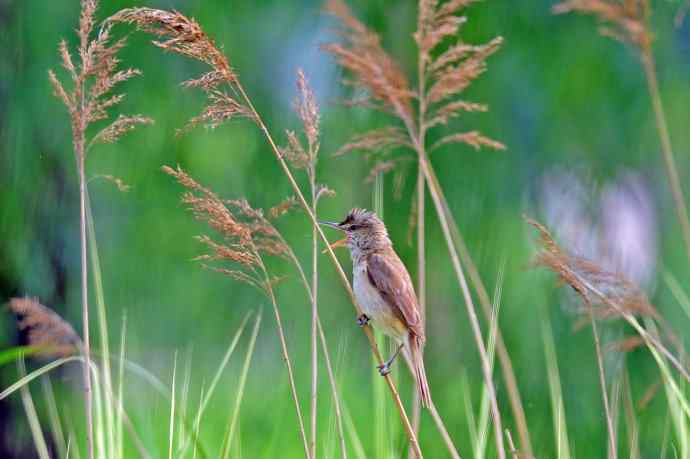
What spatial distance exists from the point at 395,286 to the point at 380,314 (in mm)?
104

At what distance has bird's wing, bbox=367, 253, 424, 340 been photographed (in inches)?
113

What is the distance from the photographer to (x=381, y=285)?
2996 mm

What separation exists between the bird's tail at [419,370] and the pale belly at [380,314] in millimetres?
44

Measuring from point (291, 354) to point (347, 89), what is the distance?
1.23 metres

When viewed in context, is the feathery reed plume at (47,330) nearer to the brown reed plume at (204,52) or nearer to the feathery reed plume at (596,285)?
the brown reed plume at (204,52)

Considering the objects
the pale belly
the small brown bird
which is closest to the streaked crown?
the small brown bird

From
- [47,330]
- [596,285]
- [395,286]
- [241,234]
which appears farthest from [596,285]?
[47,330]

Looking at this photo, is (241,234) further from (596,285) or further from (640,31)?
(640,31)

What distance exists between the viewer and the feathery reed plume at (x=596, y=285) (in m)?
1.89

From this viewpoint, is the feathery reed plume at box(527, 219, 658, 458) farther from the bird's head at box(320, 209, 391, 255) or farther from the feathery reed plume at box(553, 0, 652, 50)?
→ the bird's head at box(320, 209, 391, 255)

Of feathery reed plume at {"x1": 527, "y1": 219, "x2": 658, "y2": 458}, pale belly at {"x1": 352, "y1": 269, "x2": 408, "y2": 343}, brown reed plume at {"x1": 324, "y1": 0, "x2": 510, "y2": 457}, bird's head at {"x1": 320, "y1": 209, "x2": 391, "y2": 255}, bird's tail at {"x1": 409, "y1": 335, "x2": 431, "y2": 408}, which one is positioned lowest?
bird's tail at {"x1": 409, "y1": 335, "x2": 431, "y2": 408}

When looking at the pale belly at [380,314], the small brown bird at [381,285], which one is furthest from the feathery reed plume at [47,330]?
the pale belly at [380,314]

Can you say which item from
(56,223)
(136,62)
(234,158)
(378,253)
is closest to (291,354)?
(378,253)

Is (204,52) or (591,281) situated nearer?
(204,52)
